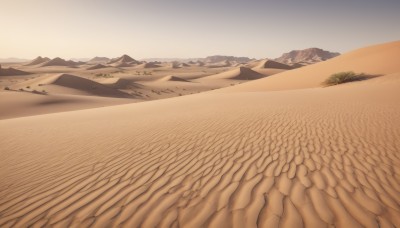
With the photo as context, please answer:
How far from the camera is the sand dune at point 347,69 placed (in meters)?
18.6

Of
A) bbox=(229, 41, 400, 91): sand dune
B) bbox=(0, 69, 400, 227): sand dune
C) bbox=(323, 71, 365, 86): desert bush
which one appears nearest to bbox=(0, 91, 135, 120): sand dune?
bbox=(0, 69, 400, 227): sand dune

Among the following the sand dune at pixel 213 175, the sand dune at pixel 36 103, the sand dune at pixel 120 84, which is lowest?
the sand dune at pixel 120 84

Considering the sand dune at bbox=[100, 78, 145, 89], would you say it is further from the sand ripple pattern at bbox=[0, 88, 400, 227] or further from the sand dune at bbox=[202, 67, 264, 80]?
the sand ripple pattern at bbox=[0, 88, 400, 227]

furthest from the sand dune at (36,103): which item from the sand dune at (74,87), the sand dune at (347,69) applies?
the sand dune at (347,69)

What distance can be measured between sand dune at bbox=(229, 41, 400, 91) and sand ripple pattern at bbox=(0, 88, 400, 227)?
1380 cm

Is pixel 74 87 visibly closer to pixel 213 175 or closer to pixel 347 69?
pixel 347 69

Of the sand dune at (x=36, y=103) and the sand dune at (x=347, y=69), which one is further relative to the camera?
the sand dune at (x=347, y=69)

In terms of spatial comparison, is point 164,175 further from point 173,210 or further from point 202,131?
point 202,131

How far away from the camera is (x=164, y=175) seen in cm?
369

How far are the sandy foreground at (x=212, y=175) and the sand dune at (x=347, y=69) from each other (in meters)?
13.4

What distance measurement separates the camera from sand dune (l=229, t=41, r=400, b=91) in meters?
18.6

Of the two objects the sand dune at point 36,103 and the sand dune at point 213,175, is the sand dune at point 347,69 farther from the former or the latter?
the sand dune at point 213,175

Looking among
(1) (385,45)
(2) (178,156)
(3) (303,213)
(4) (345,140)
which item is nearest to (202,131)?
(2) (178,156)

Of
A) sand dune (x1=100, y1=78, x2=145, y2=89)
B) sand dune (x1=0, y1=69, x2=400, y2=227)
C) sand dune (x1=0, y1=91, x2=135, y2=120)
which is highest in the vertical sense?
sand dune (x1=0, y1=69, x2=400, y2=227)
